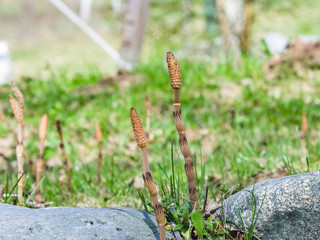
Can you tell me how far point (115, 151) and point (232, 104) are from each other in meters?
1.50

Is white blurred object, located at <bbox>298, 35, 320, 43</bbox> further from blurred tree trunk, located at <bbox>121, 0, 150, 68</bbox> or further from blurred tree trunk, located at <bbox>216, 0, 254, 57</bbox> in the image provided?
blurred tree trunk, located at <bbox>121, 0, 150, 68</bbox>

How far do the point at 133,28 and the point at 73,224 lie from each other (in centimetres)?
457

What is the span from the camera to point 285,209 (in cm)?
150

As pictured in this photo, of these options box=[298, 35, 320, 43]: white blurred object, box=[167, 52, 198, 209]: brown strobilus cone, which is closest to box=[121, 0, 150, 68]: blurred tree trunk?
box=[298, 35, 320, 43]: white blurred object

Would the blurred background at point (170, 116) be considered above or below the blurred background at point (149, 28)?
below

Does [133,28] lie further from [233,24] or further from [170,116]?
[170,116]

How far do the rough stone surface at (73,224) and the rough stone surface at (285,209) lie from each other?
0.36 m

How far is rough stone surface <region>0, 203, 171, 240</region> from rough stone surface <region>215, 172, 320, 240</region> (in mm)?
363

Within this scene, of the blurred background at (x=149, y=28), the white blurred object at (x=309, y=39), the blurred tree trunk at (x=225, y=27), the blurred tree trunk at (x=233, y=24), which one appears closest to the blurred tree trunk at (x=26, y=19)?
the blurred background at (x=149, y=28)

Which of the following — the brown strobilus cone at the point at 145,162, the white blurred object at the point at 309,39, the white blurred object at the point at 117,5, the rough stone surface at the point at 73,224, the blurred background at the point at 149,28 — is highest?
the white blurred object at the point at 117,5

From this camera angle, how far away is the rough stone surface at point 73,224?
142 centimetres

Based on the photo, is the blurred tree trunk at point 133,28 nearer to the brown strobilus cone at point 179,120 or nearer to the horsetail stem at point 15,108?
the horsetail stem at point 15,108

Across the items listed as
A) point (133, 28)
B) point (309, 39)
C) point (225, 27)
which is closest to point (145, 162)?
point (133, 28)

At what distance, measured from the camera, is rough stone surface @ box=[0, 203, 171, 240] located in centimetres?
142
